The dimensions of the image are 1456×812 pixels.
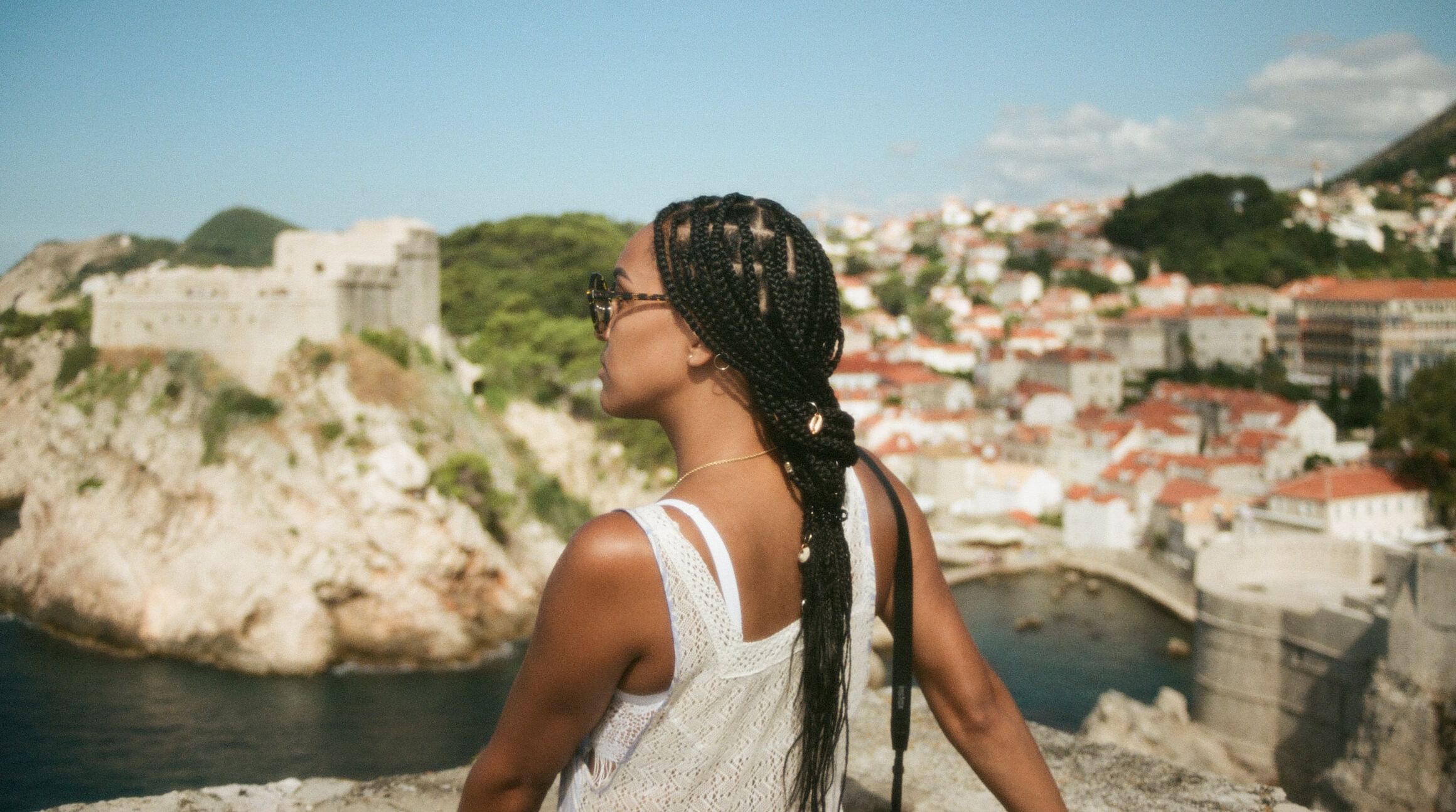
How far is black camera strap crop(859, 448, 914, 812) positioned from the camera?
46.7 inches

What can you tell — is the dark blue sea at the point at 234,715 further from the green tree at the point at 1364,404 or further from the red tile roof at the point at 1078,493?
the green tree at the point at 1364,404

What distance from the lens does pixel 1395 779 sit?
8.90m

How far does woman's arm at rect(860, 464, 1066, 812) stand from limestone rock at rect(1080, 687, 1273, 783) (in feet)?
30.7

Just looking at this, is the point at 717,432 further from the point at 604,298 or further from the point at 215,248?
the point at 215,248

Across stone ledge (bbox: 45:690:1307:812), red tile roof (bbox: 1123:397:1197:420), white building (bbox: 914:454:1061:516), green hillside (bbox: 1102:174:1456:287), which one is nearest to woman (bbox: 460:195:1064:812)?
stone ledge (bbox: 45:690:1307:812)

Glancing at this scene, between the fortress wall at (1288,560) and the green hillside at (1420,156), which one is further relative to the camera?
the green hillside at (1420,156)

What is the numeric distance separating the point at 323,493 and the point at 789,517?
1434 cm

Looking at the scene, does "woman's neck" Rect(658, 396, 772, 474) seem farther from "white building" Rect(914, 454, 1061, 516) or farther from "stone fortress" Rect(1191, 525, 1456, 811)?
"white building" Rect(914, 454, 1061, 516)

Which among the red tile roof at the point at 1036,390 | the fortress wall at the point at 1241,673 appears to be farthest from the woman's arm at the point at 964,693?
the red tile roof at the point at 1036,390

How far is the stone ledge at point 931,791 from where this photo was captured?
194 cm

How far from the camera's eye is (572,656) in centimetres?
94

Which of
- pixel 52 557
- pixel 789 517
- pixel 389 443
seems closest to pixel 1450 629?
pixel 789 517

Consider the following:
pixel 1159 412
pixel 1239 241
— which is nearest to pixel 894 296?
pixel 1239 241

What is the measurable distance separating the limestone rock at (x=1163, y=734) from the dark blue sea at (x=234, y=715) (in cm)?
296
